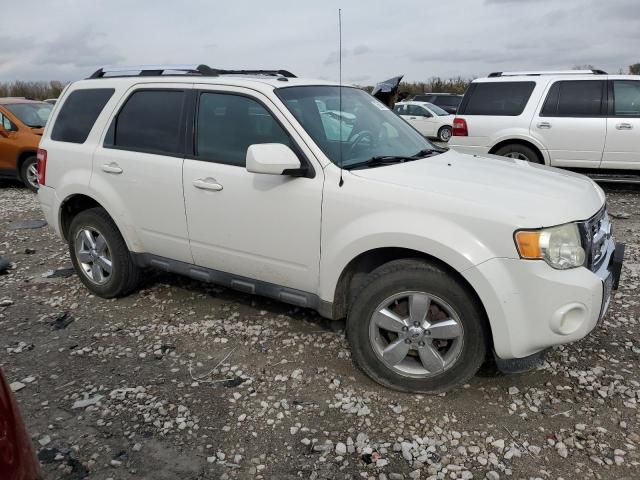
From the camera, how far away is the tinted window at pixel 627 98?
8148mm

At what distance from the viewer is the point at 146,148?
4113 mm

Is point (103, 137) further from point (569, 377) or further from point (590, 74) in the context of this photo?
point (590, 74)

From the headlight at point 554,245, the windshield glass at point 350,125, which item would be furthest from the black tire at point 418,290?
the windshield glass at point 350,125

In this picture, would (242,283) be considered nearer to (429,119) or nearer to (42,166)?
(42,166)

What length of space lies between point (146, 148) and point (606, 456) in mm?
3598

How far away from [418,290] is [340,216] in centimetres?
63

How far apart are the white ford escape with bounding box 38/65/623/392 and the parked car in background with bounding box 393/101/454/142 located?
15784 millimetres

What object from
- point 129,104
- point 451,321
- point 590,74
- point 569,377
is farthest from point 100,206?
point 590,74

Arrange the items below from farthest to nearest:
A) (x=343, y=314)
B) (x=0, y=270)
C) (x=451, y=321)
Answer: (x=0, y=270) < (x=343, y=314) < (x=451, y=321)

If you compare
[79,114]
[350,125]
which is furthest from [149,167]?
[350,125]

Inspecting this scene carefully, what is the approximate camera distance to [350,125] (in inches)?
147

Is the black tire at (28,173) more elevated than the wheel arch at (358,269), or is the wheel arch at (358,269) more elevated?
the wheel arch at (358,269)

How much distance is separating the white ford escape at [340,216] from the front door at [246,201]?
0.01 meters

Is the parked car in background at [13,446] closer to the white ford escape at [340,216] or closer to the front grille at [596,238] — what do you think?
the white ford escape at [340,216]
